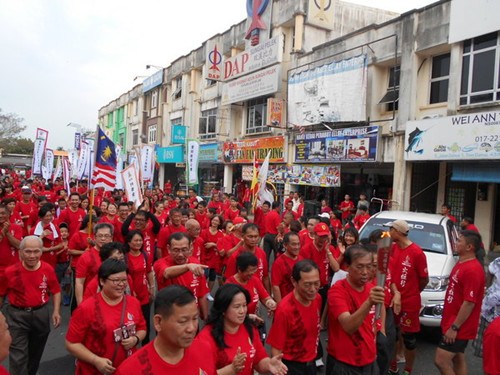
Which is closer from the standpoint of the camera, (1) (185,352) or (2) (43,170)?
(1) (185,352)

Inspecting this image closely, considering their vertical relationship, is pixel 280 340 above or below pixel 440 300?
above

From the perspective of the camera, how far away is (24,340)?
3.83 meters

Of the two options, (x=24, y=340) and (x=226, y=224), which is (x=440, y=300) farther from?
(x=24, y=340)

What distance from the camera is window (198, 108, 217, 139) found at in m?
24.6

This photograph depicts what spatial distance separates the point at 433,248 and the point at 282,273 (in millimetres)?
3066

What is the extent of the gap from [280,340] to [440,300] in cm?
316

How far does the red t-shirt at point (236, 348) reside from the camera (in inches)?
103

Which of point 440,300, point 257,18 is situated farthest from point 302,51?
point 440,300

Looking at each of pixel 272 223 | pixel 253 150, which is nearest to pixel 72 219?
pixel 272 223

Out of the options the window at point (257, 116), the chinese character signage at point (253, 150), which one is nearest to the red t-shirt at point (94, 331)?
the chinese character signage at point (253, 150)

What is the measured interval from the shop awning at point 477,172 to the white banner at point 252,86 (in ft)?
30.1

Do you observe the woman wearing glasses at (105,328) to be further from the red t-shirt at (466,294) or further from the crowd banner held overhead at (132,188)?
the crowd banner held overhead at (132,188)

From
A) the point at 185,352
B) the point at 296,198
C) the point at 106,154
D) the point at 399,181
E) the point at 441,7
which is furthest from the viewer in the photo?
the point at 296,198

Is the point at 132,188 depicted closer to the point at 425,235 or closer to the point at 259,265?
the point at 259,265
